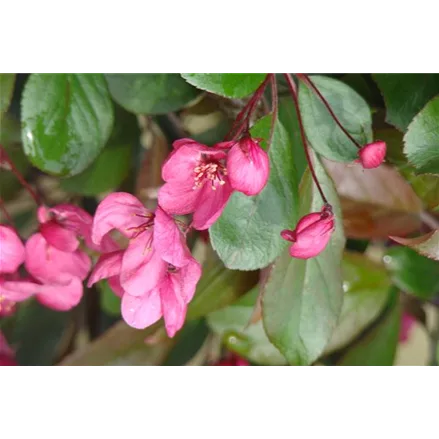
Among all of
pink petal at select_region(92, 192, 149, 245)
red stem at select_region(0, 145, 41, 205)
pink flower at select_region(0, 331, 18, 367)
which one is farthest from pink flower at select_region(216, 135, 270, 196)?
pink flower at select_region(0, 331, 18, 367)

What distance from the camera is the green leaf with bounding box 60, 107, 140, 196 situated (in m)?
0.63

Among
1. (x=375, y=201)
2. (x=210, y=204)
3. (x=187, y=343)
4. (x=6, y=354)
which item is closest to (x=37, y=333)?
(x=6, y=354)

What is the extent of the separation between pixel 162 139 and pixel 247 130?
0.12m

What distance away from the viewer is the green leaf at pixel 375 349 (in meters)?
0.66

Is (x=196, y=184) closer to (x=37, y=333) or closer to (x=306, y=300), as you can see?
(x=306, y=300)

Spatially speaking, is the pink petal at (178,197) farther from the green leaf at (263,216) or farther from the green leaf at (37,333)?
the green leaf at (37,333)

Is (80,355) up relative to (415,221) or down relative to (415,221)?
down

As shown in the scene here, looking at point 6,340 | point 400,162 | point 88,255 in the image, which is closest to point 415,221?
point 400,162

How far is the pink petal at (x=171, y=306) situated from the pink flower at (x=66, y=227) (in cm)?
8

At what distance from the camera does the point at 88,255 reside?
610 mm

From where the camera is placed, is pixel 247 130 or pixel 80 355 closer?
pixel 247 130

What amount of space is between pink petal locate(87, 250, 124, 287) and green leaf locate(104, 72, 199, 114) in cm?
13

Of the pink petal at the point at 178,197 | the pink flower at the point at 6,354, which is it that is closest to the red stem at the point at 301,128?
the pink petal at the point at 178,197
